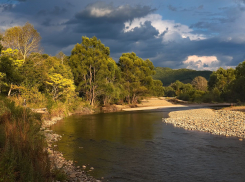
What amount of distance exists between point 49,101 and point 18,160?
86.4 ft

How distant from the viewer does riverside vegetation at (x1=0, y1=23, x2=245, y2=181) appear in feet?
29.0

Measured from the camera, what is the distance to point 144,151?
1562 cm

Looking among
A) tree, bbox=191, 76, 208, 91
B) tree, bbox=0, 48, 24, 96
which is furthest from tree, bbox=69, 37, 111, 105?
tree, bbox=191, 76, 208, 91

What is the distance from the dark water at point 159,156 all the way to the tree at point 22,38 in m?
22.6

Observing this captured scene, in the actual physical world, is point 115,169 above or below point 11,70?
below

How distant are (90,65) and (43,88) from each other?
607 inches

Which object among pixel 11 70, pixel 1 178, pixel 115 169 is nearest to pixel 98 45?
pixel 11 70

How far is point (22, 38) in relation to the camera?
119 feet

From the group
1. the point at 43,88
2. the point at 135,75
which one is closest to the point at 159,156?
the point at 43,88

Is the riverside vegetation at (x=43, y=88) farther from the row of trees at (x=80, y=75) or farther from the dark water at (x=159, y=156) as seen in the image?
the dark water at (x=159, y=156)

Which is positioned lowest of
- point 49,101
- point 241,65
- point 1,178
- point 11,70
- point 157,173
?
point 157,173

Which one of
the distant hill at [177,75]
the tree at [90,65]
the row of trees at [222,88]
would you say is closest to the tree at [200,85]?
the row of trees at [222,88]

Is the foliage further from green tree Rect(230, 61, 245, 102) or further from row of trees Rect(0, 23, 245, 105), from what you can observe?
green tree Rect(230, 61, 245, 102)

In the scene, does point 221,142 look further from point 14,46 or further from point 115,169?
point 14,46
